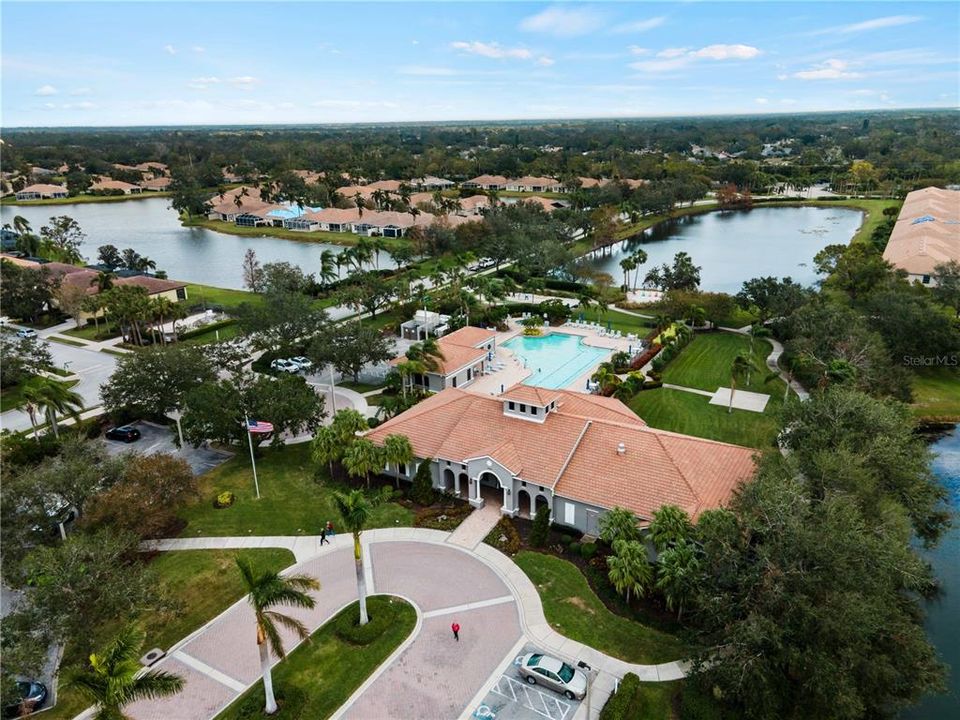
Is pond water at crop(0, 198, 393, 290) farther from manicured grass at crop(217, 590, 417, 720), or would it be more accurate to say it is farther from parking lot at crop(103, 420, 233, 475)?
manicured grass at crop(217, 590, 417, 720)

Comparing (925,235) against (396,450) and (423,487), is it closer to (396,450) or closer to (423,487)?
(423,487)

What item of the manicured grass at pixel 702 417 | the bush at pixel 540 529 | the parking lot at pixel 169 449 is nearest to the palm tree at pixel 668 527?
the bush at pixel 540 529

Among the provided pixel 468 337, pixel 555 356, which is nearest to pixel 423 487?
pixel 468 337

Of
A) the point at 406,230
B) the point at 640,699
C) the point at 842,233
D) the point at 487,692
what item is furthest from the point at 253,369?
the point at 842,233

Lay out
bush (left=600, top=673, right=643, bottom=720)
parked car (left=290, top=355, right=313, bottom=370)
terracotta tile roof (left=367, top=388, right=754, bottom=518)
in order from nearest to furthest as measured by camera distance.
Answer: bush (left=600, top=673, right=643, bottom=720), terracotta tile roof (left=367, top=388, right=754, bottom=518), parked car (left=290, top=355, right=313, bottom=370)

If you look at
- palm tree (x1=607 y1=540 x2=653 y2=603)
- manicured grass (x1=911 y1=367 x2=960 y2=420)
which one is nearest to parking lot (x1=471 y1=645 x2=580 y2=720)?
palm tree (x1=607 y1=540 x2=653 y2=603)

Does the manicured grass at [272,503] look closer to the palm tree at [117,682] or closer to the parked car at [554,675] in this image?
the parked car at [554,675]
